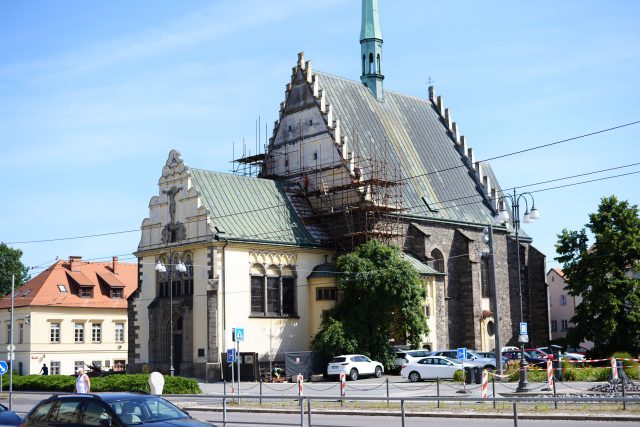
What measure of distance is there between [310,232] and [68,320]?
2421 cm

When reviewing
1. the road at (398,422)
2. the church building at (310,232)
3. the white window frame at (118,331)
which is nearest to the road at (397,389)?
the road at (398,422)

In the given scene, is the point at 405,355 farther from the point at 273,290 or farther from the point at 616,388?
the point at 616,388

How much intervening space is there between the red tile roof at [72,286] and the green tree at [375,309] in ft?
88.2

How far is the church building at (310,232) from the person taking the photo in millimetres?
48188

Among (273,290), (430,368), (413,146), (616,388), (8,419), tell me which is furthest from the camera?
(413,146)

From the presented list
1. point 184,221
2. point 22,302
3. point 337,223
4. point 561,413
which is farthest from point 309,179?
point 561,413

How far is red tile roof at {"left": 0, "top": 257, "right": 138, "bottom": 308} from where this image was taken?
6525cm

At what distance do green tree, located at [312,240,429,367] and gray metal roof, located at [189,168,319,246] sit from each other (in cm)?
491

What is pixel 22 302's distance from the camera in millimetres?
64812

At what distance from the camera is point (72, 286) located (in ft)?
223

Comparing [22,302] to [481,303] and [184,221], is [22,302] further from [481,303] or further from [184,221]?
[481,303]

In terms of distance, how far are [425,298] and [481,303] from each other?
394 inches

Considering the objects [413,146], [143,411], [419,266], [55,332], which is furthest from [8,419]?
[55,332]

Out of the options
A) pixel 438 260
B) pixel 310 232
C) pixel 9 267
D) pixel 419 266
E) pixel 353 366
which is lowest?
pixel 353 366
